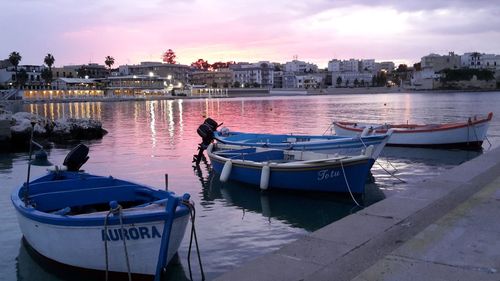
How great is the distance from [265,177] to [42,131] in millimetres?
23133

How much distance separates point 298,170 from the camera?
48.1 ft

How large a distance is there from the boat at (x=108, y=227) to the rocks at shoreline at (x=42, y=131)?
21930 mm

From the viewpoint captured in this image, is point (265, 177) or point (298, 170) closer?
point (298, 170)

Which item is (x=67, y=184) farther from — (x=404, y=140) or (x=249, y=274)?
(x=404, y=140)

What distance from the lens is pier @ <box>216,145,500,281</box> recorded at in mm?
5750

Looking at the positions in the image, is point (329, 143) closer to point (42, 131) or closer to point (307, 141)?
point (307, 141)

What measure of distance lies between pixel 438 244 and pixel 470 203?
8.13 ft

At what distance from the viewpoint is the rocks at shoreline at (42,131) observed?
29.8 m

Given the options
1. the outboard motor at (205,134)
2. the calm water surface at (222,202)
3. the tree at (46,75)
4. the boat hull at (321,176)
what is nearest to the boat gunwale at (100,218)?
the calm water surface at (222,202)

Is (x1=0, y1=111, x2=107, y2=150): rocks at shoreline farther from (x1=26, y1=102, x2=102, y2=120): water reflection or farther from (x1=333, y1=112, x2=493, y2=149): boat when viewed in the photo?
(x1=26, y1=102, x2=102, y2=120): water reflection

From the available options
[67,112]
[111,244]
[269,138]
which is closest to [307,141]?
[269,138]

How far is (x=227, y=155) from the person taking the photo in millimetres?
17609

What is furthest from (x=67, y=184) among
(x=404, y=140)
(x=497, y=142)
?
(x=497, y=142)

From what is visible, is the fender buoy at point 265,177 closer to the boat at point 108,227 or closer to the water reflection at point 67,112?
the boat at point 108,227
